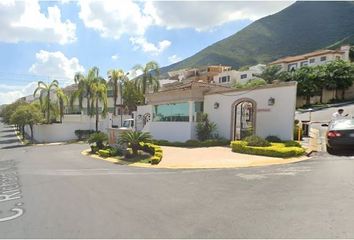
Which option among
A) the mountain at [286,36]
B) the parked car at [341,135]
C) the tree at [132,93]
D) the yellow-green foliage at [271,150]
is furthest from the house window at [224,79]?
the parked car at [341,135]

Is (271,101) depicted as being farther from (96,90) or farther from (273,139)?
(96,90)

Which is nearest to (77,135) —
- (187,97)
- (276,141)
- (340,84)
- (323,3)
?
(187,97)

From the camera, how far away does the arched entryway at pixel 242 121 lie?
23.3 meters

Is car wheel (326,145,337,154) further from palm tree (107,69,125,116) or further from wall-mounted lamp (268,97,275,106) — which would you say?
palm tree (107,69,125,116)

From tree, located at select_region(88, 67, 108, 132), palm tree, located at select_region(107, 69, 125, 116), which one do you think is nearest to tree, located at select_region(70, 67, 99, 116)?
tree, located at select_region(88, 67, 108, 132)

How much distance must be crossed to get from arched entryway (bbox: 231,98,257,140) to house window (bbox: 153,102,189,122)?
12.9 feet

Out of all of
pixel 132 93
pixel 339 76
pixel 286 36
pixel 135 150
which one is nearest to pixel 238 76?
pixel 339 76

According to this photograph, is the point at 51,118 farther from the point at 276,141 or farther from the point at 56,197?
the point at 56,197

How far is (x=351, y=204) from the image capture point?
7.13 meters

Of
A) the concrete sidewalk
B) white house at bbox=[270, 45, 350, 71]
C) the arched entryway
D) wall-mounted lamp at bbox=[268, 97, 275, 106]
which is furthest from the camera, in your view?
white house at bbox=[270, 45, 350, 71]

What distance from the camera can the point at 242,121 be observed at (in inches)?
1043

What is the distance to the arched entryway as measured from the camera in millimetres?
23281

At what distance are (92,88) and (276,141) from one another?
31133mm

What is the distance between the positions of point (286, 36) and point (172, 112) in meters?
127
